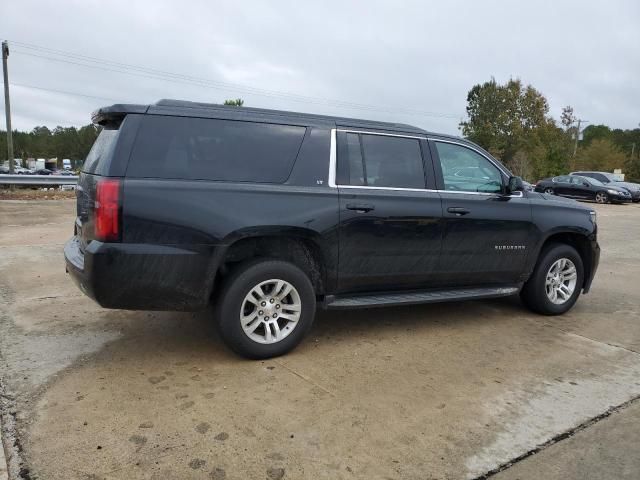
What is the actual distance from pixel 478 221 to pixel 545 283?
3.98ft

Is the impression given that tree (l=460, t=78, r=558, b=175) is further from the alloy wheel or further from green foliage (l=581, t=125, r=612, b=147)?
the alloy wheel

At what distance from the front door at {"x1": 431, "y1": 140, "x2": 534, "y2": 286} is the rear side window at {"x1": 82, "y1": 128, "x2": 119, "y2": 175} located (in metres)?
2.72

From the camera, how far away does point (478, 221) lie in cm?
481

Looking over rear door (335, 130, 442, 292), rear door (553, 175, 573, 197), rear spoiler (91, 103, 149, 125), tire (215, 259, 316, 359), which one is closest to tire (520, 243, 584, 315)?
rear door (335, 130, 442, 292)

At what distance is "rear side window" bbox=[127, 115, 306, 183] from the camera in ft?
11.9

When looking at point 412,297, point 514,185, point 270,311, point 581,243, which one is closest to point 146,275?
point 270,311

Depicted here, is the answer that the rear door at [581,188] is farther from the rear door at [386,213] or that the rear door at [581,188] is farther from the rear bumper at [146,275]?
the rear bumper at [146,275]

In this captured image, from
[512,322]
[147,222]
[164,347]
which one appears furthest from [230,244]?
[512,322]

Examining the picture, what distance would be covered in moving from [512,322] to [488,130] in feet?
165

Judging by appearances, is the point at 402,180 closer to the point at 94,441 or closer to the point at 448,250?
the point at 448,250

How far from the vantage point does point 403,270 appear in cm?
448

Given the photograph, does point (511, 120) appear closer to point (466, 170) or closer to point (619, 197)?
point (619, 197)

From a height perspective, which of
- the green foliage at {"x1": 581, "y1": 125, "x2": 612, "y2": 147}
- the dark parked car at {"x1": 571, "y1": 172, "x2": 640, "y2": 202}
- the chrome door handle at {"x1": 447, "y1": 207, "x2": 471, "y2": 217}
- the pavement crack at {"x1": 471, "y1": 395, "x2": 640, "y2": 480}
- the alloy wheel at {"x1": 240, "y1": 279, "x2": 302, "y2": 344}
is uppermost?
the green foliage at {"x1": 581, "y1": 125, "x2": 612, "y2": 147}

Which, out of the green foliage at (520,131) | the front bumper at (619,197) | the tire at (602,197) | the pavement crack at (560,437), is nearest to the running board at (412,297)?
the pavement crack at (560,437)
